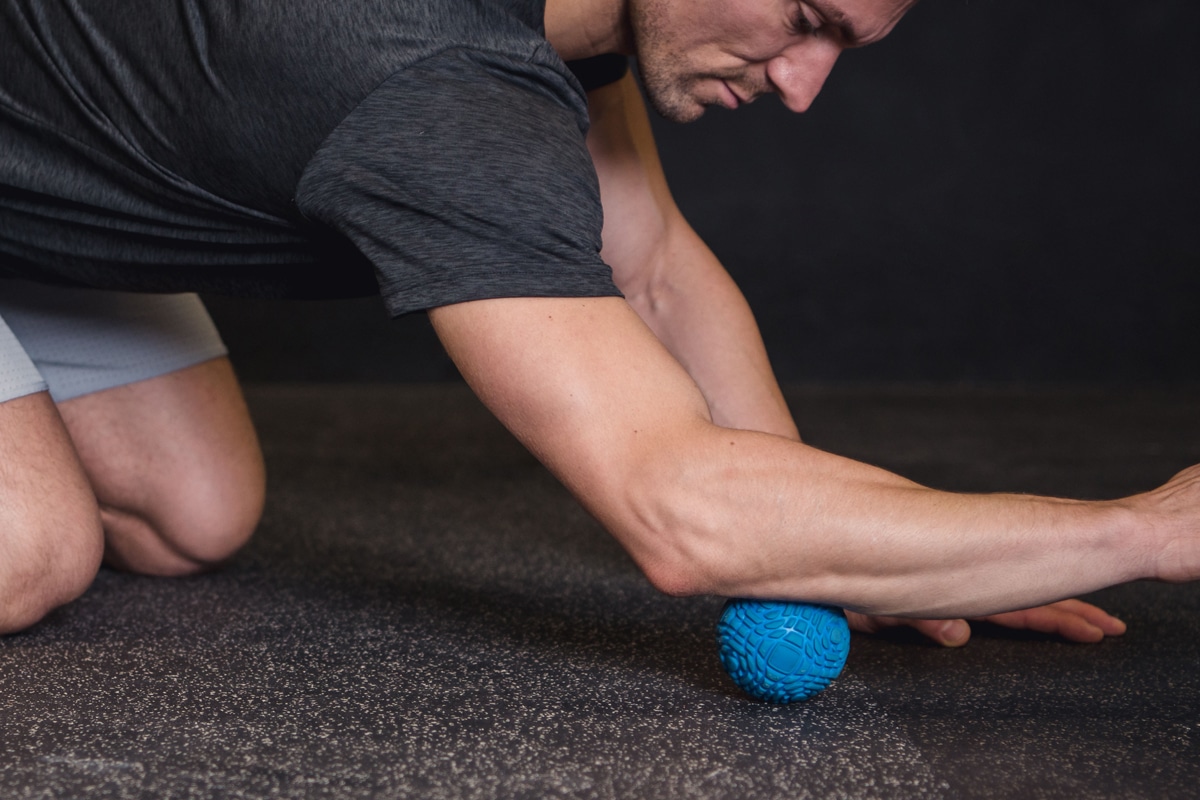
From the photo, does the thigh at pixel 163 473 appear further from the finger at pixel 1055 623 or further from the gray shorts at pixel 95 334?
the finger at pixel 1055 623

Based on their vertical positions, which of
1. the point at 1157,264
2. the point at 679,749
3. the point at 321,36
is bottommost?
the point at 1157,264

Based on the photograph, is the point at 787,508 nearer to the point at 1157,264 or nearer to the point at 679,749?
the point at 679,749

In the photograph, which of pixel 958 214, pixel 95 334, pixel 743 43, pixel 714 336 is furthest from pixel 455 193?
pixel 958 214

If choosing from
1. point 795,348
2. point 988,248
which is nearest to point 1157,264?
point 988,248

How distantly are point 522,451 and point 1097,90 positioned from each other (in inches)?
108

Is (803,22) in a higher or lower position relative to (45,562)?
higher

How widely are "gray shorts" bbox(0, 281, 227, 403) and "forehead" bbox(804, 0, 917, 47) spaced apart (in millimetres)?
994

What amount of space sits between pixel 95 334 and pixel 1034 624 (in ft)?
A: 4.17

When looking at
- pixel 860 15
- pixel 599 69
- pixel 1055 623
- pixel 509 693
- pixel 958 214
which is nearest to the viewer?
pixel 509 693

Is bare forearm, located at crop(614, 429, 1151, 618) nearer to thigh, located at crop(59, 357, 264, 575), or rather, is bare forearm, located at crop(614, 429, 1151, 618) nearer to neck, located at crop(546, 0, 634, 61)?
neck, located at crop(546, 0, 634, 61)

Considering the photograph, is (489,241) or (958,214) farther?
(958,214)

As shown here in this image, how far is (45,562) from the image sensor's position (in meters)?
1.24

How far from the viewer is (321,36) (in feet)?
3.21

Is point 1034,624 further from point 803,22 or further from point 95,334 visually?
point 95,334
